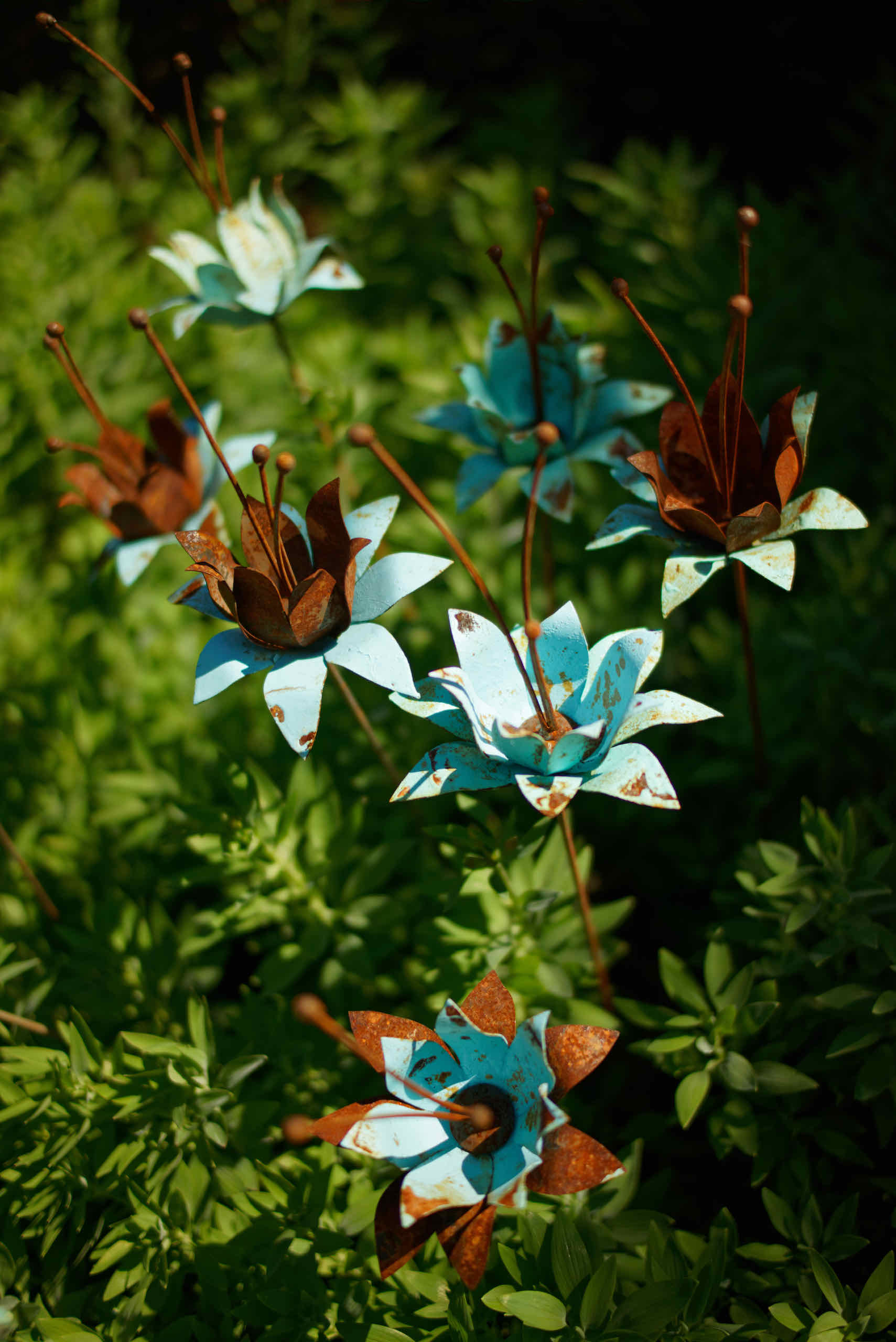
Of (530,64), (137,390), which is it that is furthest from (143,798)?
(530,64)

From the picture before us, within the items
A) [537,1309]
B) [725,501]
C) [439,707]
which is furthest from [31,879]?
[725,501]

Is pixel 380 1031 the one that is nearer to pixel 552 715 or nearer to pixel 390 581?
pixel 552 715

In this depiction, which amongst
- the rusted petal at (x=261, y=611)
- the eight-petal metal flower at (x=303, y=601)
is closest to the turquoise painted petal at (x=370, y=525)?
the eight-petal metal flower at (x=303, y=601)

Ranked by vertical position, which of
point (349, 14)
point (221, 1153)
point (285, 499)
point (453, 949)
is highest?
point (349, 14)

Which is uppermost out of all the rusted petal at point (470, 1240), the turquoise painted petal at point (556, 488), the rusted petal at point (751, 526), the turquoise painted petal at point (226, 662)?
the rusted petal at point (751, 526)

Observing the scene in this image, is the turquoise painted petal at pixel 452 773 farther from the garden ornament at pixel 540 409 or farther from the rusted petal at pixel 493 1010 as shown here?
the garden ornament at pixel 540 409

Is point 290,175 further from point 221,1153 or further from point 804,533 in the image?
point 221,1153

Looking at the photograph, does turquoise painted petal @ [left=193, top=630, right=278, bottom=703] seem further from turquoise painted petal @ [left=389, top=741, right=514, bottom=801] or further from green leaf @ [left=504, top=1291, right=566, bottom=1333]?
green leaf @ [left=504, top=1291, right=566, bottom=1333]

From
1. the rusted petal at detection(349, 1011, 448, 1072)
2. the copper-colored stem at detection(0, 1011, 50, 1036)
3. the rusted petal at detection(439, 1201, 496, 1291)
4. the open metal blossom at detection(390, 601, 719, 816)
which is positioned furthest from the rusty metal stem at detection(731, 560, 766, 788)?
the copper-colored stem at detection(0, 1011, 50, 1036)
